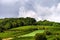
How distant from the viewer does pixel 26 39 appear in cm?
14350

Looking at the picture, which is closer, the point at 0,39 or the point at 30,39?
the point at 30,39

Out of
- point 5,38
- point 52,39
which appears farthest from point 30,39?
point 5,38

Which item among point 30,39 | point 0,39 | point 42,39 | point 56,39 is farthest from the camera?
point 0,39

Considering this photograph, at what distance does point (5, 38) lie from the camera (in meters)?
165

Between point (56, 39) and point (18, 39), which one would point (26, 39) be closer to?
point (18, 39)

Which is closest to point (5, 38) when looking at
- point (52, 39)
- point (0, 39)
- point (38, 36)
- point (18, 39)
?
point (0, 39)

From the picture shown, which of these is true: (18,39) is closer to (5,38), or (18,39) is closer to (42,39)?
(5,38)

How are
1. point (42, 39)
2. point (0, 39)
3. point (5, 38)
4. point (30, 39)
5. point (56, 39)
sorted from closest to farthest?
A: point (42, 39), point (56, 39), point (30, 39), point (0, 39), point (5, 38)

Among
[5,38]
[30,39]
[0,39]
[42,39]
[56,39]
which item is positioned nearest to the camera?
[42,39]

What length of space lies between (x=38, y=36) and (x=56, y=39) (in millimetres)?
21985

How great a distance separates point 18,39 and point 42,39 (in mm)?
40152

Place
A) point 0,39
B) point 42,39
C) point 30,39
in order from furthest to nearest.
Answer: point 0,39 → point 30,39 → point 42,39

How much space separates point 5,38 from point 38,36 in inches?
2380

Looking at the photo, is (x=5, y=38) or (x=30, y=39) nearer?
(x=30, y=39)
